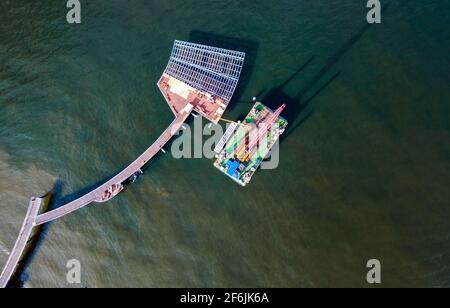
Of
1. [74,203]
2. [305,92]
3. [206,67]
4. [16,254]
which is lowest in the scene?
[16,254]

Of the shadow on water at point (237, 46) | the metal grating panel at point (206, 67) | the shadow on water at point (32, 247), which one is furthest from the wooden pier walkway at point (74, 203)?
the shadow on water at point (237, 46)

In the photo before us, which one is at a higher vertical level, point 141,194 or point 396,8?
point 396,8

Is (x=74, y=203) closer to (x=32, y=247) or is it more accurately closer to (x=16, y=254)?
(x=32, y=247)

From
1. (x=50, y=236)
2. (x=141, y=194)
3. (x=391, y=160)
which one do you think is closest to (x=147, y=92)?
(x=141, y=194)

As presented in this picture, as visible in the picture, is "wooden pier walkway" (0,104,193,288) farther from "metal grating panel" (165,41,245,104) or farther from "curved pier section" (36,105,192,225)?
"metal grating panel" (165,41,245,104)

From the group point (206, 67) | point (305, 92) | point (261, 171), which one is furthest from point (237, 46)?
point (261, 171)

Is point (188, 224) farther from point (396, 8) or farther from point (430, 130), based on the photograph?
point (396, 8)

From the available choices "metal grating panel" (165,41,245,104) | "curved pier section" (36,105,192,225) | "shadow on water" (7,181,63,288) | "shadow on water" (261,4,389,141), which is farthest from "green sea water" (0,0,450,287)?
"metal grating panel" (165,41,245,104)
